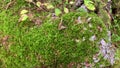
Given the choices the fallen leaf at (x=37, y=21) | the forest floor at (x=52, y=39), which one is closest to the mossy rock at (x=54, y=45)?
the forest floor at (x=52, y=39)

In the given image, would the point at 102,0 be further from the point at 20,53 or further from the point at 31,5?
the point at 20,53

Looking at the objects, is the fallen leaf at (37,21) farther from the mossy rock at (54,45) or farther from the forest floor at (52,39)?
the mossy rock at (54,45)

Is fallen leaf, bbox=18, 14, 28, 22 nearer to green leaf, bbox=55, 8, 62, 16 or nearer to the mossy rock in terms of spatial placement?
the mossy rock

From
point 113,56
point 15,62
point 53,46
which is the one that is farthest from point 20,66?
point 113,56

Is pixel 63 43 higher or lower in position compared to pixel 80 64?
higher

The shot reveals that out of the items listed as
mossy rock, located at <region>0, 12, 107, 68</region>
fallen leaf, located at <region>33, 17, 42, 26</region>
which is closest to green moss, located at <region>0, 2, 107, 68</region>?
mossy rock, located at <region>0, 12, 107, 68</region>

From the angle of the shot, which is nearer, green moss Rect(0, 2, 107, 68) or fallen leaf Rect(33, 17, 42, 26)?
green moss Rect(0, 2, 107, 68)

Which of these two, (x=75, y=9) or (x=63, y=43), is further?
(x=75, y=9)

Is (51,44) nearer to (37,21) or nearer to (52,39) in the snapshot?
(52,39)

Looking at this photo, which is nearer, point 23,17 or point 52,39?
point 52,39

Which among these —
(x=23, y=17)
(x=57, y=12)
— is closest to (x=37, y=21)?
(x=23, y=17)

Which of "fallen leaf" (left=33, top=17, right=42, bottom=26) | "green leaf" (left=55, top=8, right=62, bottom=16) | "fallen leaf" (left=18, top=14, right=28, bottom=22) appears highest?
"green leaf" (left=55, top=8, right=62, bottom=16)
